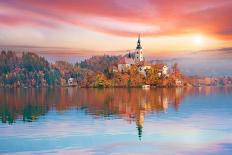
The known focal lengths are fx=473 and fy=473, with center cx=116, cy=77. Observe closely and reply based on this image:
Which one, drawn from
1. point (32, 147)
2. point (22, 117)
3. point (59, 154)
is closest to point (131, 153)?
point (59, 154)

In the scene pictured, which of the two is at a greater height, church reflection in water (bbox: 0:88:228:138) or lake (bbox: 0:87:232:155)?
church reflection in water (bbox: 0:88:228:138)

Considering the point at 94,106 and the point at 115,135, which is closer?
the point at 115,135

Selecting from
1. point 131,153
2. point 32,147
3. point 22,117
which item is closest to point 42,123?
point 22,117

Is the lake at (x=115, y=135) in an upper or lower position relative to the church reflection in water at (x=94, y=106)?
lower

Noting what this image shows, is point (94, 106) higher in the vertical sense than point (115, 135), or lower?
higher

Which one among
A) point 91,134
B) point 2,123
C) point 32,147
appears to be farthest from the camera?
point 2,123

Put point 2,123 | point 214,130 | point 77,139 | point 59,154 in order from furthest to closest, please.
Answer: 1. point 2,123
2. point 214,130
3. point 77,139
4. point 59,154

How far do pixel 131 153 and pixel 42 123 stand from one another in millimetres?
20038

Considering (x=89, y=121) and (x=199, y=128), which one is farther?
(x=89, y=121)

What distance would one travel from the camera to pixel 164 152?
32.1 meters

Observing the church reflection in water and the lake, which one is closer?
the lake

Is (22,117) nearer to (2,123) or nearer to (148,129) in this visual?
(2,123)

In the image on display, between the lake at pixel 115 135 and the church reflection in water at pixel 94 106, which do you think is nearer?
the lake at pixel 115 135

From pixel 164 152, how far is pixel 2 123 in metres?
23.3
